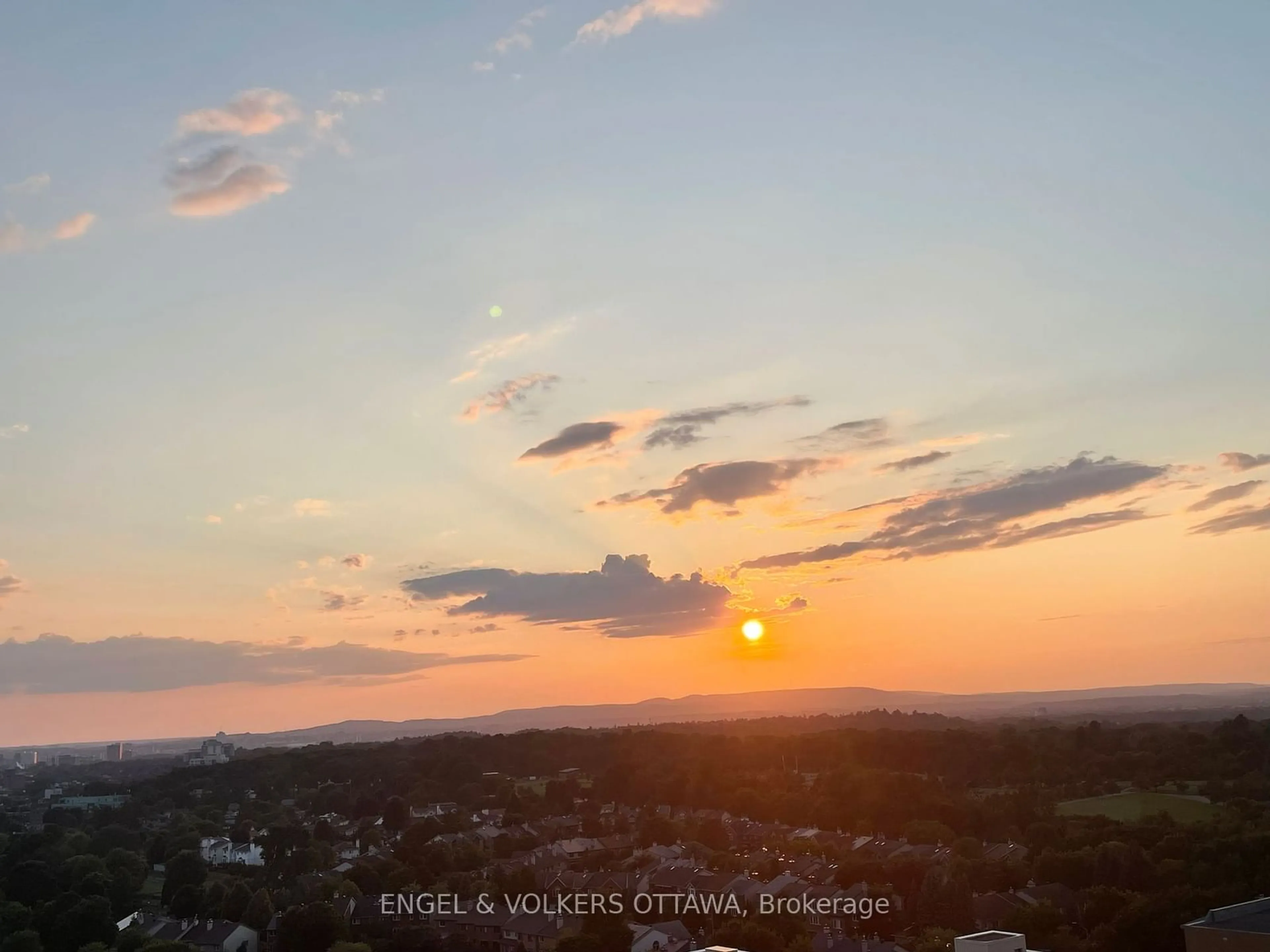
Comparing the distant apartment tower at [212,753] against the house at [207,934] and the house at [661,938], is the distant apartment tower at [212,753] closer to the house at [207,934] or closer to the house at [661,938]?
the house at [207,934]

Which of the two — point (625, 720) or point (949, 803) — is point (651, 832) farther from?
point (625, 720)

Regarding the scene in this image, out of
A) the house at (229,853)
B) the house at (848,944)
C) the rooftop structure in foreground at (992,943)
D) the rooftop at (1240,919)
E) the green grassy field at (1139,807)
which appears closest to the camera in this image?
the rooftop structure in foreground at (992,943)

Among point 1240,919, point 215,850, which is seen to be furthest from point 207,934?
point 1240,919

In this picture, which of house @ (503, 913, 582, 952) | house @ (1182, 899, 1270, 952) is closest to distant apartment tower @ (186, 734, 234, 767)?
house @ (503, 913, 582, 952)

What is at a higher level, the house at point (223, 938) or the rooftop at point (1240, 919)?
the rooftop at point (1240, 919)

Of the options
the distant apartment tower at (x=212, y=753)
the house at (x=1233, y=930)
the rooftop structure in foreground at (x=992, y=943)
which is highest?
the rooftop structure in foreground at (x=992, y=943)

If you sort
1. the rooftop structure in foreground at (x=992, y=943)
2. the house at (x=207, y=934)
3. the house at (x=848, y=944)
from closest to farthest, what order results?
the rooftop structure in foreground at (x=992, y=943)
the house at (x=848, y=944)
the house at (x=207, y=934)

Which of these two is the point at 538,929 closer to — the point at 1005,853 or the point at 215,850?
the point at 1005,853

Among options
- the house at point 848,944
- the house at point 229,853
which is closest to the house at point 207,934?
the house at point 229,853
